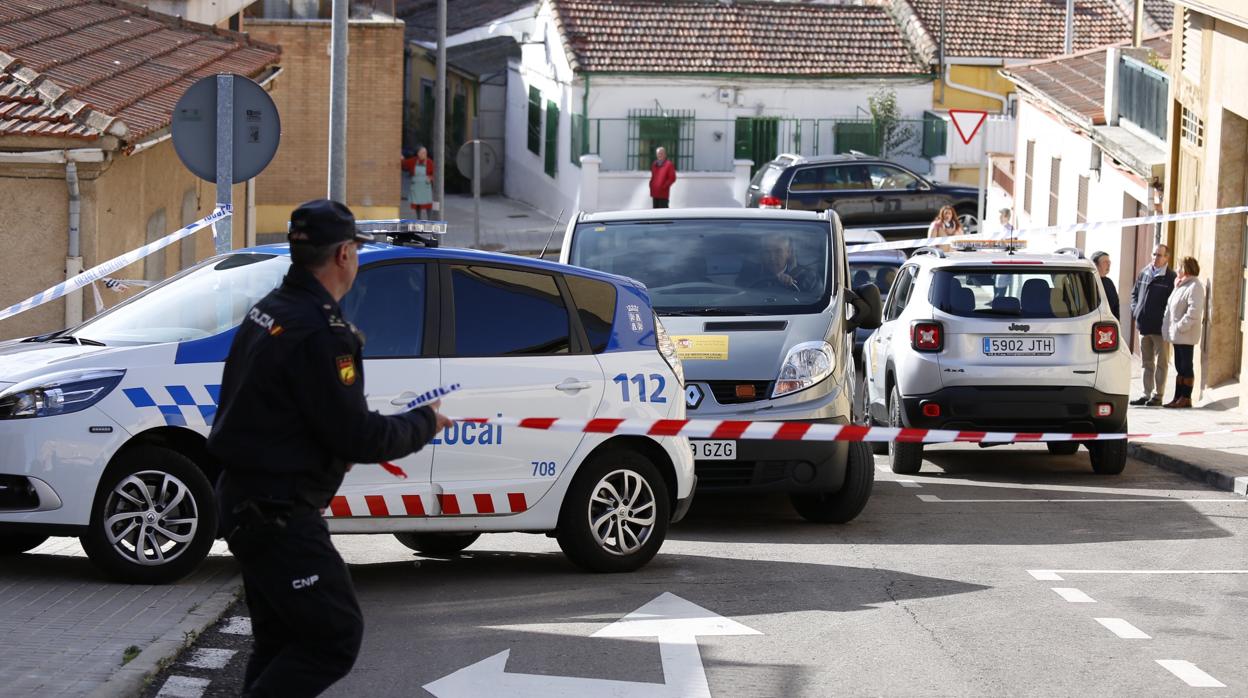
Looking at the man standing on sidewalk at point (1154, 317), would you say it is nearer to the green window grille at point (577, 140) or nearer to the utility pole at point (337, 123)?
the utility pole at point (337, 123)

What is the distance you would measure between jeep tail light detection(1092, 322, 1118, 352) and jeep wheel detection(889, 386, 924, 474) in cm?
153

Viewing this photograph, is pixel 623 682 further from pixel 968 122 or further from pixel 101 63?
pixel 968 122

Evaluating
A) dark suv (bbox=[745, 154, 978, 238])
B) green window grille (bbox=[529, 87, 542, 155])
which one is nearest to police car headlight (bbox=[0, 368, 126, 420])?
dark suv (bbox=[745, 154, 978, 238])

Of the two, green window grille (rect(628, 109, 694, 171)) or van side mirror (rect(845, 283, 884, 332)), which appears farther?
green window grille (rect(628, 109, 694, 171))

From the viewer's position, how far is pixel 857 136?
42.0 metres

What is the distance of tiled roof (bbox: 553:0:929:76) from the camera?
41219 millimetres

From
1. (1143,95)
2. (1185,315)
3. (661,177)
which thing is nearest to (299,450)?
(1185,315)

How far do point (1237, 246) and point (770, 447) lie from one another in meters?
10.4

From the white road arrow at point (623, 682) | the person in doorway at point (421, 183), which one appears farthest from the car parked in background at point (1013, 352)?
the person in doorway at point (421, 183)

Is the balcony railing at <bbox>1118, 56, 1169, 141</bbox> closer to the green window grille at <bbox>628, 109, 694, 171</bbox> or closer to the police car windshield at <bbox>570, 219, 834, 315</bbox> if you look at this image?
the police car windshield at <bbox>570, 219, 834, 315</bbox>

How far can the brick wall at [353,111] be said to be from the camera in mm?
35312

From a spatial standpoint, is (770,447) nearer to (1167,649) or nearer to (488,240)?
(1167,649)

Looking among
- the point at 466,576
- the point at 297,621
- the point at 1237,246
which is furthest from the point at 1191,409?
the point at 297,621

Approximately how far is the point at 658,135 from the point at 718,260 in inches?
1157
